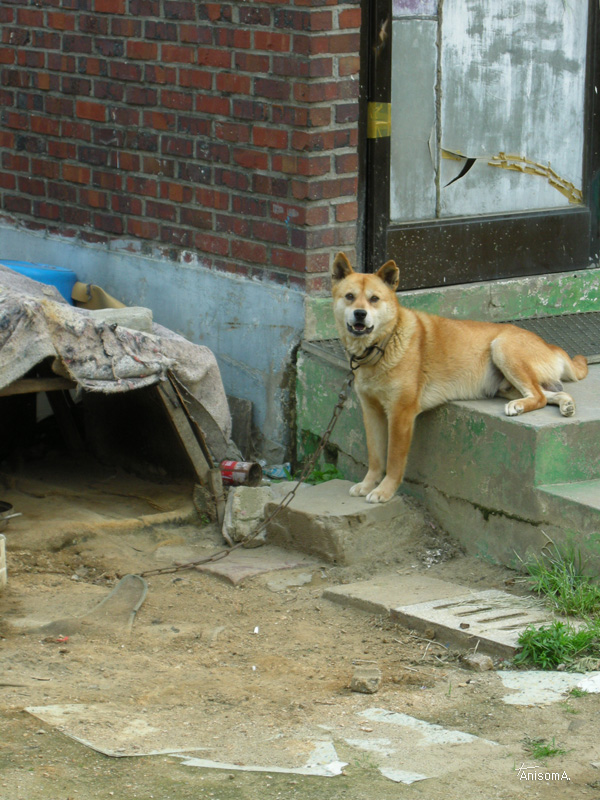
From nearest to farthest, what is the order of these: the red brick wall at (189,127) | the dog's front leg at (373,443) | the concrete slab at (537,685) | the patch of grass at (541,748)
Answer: the patch of grass at (541,748), the concrete slab at (537,685), the dog's front leg at (373,443), the red brick wall at (189,127)

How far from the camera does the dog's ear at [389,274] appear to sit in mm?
5402

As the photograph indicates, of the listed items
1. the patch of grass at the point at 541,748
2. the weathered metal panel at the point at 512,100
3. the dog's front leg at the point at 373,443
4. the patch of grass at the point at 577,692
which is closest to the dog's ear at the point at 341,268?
the dog's front leg at the point at 373,443

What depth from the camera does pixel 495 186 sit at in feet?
22.8

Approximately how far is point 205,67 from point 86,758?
429cm

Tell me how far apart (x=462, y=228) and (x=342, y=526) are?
2.17 meters

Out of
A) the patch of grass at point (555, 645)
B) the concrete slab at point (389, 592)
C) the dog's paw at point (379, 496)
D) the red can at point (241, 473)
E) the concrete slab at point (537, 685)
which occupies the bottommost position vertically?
the concrete slab at point (389, 592)

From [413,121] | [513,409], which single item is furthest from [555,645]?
[413,121]

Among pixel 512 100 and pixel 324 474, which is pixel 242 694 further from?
pixel 512 100

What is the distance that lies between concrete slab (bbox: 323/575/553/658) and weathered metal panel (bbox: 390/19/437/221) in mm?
2379

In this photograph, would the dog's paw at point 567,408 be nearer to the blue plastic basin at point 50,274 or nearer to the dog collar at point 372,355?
the dog collar at point 372,355

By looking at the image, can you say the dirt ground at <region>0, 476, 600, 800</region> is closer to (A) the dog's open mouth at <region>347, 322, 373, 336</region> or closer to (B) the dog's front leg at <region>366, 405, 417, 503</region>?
(B) the dog's front leg at <region>366, 405, 417, 503</region>

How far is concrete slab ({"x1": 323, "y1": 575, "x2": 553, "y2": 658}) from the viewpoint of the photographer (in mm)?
4566

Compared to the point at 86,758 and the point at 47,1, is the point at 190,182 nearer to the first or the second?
the point at 47,1

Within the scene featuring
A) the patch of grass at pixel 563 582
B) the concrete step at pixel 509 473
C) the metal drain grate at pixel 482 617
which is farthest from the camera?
the concrete step at pixel 509 473
